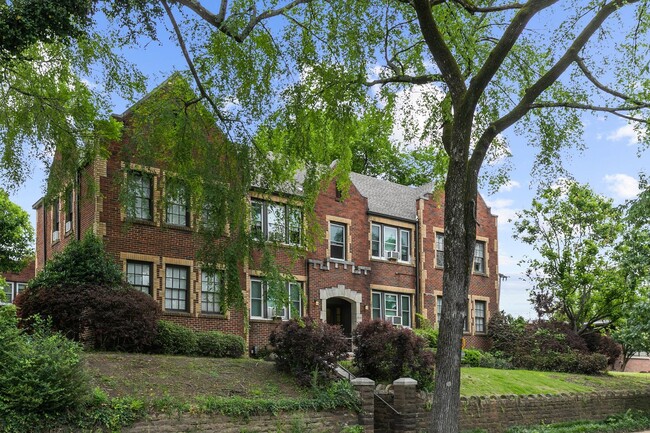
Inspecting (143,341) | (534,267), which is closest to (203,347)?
(143,341)

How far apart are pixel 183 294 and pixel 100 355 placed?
20.6ft

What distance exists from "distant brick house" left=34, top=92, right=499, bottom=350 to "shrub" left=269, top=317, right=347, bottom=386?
1.63 meters

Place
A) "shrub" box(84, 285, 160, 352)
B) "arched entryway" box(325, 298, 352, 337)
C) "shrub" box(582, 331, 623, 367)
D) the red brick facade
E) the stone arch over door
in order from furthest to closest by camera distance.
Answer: "shrub" box(582, 331, 623, 367) < "arched entryway" box(325, 298, 352, 337) < the stone arch over door < the red brick facade < "shrub" box(84, 285, 160, 352)

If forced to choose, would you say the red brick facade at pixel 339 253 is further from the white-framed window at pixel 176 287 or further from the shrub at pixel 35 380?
the shrub at pixel 35 380

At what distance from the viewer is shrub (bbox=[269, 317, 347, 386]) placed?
19.6 m

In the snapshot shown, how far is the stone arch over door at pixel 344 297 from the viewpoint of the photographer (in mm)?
28500

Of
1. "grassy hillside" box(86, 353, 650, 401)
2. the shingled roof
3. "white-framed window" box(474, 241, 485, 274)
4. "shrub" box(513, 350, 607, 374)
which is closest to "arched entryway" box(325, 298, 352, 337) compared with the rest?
the shingled roof

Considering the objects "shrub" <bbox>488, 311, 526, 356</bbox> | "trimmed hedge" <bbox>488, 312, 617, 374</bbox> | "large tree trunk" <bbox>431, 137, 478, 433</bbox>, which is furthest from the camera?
"shrub" <bbox>488, 311, 526, 356</bbox>

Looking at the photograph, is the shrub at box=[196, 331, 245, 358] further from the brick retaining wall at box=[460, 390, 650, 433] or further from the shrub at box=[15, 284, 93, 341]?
the brick retaining wall at box=[460, 390, 650, 433]

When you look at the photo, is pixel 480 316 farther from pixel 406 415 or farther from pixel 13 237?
pixel 13 237

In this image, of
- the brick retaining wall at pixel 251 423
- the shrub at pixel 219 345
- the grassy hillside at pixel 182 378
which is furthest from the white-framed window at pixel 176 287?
the brick retaining wall at pixel 251 423

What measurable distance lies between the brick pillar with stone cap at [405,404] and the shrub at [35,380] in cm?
852

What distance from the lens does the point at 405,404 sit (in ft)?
64.5

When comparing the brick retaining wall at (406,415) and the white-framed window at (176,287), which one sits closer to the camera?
the brick retaining wall at (406,415)
